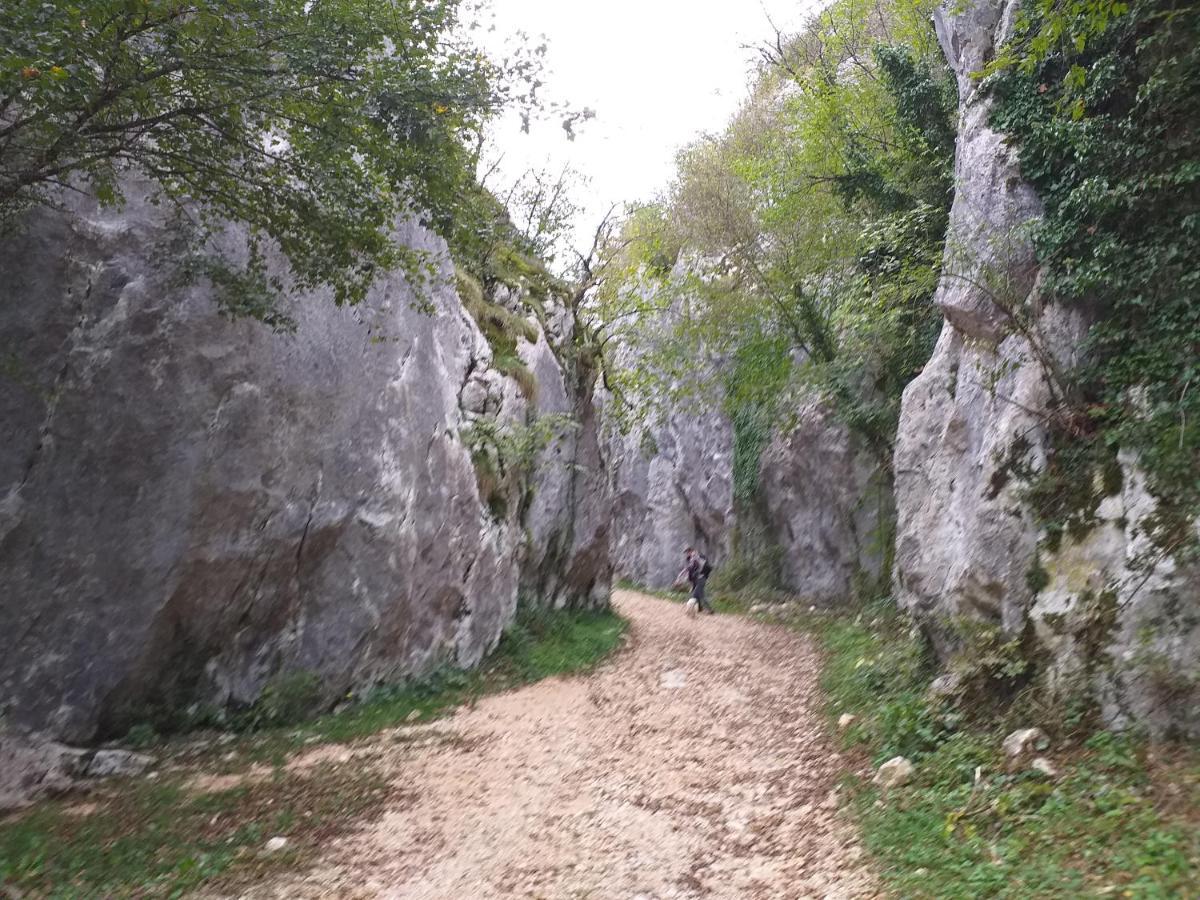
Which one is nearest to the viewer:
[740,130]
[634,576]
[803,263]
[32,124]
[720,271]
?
[32,124]

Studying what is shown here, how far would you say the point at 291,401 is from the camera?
9922 mm

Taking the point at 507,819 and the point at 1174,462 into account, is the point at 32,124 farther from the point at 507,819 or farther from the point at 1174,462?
the point at 1174,462

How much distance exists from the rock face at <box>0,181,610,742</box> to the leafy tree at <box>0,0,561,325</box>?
1019 mm

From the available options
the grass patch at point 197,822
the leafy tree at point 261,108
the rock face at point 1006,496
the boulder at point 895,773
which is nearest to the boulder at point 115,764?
the grass patch at point 197,822

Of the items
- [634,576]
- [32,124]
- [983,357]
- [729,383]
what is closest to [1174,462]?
[983,357]

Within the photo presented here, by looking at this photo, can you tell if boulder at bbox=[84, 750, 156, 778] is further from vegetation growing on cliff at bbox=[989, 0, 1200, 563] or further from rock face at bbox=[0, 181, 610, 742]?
vegetation growing on cliff at bbox=[989, 0, 1200, 563]

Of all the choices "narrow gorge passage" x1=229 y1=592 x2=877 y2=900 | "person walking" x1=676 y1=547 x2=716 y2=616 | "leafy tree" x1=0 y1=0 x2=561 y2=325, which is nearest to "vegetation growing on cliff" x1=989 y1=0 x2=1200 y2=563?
"narrow gorge passage" x1=229 y1=592 x2=877 y2=900

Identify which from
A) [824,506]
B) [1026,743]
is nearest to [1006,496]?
[1026,743]

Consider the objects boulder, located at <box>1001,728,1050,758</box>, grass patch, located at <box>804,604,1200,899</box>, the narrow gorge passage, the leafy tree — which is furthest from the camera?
boulder, located at <box>1001,728,1050,758</box>

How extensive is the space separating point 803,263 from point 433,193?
513 inches

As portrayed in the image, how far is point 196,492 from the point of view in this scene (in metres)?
8.80

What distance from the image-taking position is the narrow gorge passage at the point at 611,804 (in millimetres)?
5629

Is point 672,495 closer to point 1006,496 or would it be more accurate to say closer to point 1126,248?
point 1006,496

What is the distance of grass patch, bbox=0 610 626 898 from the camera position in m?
5.44
